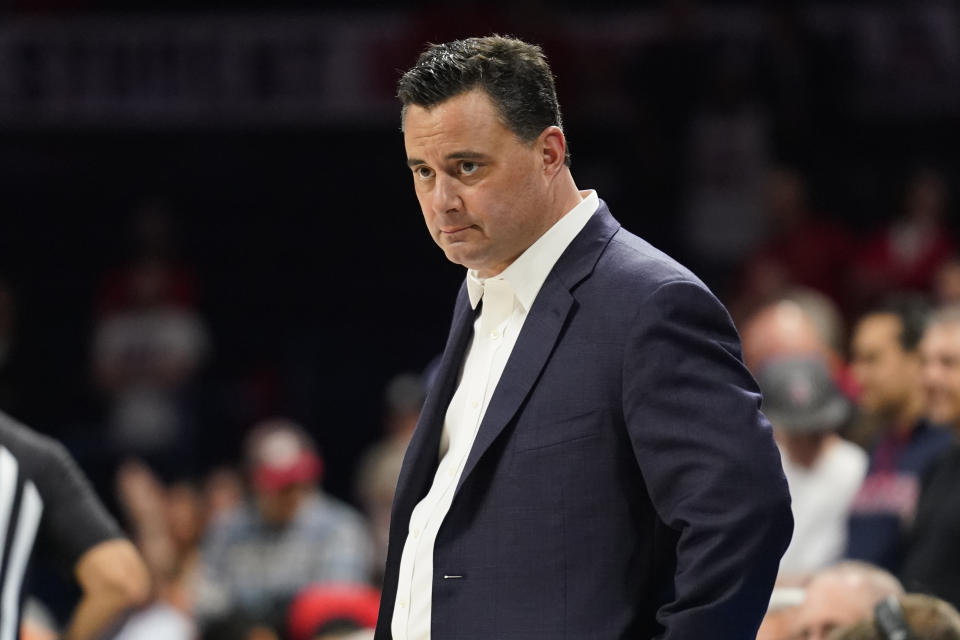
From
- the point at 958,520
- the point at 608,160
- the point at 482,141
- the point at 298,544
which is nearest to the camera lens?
the point at 482,141

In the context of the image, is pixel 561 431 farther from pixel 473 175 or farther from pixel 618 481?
pixel 473 175

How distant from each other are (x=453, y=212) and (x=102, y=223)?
8648mm

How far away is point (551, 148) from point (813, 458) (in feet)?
10.7

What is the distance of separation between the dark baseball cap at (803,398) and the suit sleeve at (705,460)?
323 centimetres

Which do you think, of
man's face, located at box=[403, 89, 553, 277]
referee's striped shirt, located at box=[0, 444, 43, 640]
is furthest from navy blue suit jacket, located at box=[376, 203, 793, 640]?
referee's striped shirt, located at box=[0, 444, 43, 640]

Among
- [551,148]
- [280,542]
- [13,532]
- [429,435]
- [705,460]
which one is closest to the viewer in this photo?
[705,460]

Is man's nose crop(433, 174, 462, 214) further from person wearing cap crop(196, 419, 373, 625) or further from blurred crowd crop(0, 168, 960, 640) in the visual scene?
person wearing cap crop(196, 419, 373, 625)

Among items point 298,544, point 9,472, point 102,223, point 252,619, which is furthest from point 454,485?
point 102,223

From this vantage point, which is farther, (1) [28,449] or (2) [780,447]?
(2) [780,447]

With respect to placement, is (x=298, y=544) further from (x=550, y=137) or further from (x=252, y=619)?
(x=550, y=137)

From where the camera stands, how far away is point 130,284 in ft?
29.5

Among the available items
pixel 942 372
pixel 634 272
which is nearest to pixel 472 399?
pixel 634 272

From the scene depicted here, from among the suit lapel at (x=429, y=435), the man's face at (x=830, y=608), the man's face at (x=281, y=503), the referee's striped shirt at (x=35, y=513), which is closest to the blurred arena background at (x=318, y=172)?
the man's face at (x=281, y=503)

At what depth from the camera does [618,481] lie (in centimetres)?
218
